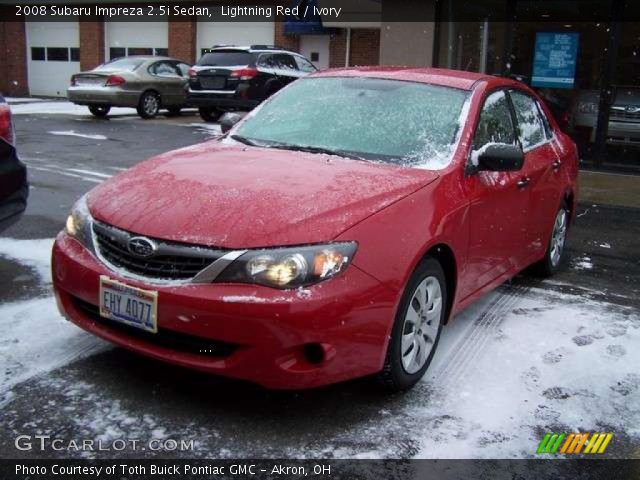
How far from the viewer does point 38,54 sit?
87.7 feet

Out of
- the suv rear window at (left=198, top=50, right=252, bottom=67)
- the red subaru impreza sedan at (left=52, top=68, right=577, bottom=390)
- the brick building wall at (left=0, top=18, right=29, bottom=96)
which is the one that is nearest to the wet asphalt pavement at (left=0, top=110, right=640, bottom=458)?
the red subaru impreza sedan at (left=52, top=68, right=577, bottom=390)

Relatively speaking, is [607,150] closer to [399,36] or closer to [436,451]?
[399,36]

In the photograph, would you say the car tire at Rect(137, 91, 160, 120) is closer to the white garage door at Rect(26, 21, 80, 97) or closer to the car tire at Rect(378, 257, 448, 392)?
the white garage door at Rect(26, 21, 80, 97)

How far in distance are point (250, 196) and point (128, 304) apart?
69 cm

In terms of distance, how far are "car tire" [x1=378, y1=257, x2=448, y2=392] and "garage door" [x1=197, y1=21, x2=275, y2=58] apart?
19.9 meters

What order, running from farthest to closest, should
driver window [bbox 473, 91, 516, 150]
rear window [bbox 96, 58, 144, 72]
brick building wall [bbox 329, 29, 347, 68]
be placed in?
brick building wall [bbox 329, 29, 347, 68] → rear window [bbox 96, 58, 144, 72] → driver window [bbox 473, 91, 516, 150]

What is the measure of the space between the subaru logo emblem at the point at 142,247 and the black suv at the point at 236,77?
40.1ft

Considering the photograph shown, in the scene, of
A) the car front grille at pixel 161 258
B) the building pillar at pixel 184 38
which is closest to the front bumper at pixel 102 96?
the building pillar at pixel 184 38

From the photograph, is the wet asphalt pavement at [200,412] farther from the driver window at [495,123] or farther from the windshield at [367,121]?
the windshield at [367,121]

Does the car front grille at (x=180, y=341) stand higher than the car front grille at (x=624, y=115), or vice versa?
the car front grille at (x=624, y=115)

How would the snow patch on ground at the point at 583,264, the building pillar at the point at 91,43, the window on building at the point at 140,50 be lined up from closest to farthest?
the snow patch on ground at the point at 583,264, the window on building at the point at 140,50, the building pillar at the point at 91,43

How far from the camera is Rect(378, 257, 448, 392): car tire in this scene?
10.0 feet

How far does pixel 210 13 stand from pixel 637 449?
73.4ft

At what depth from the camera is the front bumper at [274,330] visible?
2668 millimetres
